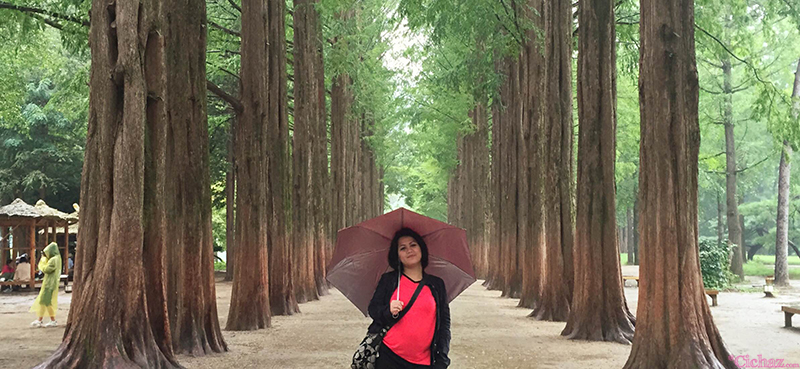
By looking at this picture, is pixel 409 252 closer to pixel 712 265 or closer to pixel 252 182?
pixel 252 182

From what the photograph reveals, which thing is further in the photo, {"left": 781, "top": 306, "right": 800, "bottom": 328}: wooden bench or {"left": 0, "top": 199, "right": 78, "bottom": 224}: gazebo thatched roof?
{"left": 0, "top": 199, "right": 78, "bottom": 224}: gazebo thatched roof

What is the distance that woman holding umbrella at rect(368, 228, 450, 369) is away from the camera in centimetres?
473

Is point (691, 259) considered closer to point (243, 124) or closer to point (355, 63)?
point (243, 124)

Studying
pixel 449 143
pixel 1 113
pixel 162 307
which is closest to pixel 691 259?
pixel 162 307

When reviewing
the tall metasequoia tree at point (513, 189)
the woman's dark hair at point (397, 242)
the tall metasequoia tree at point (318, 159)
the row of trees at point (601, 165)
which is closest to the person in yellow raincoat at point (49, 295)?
the tall metasequoia tree at point (318, 159)

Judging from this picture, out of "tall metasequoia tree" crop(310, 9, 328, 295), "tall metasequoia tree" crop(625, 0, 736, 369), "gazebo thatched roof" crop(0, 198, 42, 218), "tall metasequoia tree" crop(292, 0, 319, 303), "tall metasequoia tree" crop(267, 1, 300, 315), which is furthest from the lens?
"gazebo thatched roof" crop(0, 198, 42, 218)

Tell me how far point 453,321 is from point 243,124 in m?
5.73

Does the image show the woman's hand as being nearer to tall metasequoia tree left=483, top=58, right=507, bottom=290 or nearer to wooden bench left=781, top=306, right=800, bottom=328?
wooden bench left=781, top=306, right=800, bottom=328

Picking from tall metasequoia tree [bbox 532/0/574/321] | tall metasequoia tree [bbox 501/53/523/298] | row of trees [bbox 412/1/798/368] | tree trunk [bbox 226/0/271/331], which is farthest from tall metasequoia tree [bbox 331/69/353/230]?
tall metasequoia tree [bbox 532/0/574/321]

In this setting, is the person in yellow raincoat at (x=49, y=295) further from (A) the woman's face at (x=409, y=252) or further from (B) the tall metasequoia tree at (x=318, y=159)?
(A) the woman's face at (x=409, y=252)

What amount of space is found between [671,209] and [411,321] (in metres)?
Result: 4.79

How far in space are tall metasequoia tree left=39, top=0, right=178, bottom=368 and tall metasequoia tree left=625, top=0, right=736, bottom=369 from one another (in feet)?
17.6

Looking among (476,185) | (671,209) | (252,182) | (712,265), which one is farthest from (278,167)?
(476,185)

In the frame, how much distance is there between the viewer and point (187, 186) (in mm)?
11305
